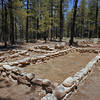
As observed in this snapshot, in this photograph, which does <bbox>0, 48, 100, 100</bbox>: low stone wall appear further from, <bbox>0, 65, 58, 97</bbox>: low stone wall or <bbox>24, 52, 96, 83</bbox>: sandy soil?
<bbox>24, 52, 96, 83</bbox>: sandy soil

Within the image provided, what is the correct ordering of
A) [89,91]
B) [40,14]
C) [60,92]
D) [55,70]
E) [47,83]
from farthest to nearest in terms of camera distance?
[40,14], [55,70], [89,91], [47,83], [60,92]

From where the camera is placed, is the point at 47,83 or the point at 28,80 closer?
the point at 47,83

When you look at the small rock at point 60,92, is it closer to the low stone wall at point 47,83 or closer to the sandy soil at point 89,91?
the low stone wall at point 47,83

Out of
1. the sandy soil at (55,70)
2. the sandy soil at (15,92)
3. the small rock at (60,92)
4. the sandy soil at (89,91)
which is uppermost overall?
the small rock at (60,92)

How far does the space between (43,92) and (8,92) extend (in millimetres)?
909

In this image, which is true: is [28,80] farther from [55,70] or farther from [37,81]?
[55,70]

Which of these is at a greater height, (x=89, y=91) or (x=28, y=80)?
(x=28, y=80)

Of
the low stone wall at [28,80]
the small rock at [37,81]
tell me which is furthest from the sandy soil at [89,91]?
the small rock at [37,81]

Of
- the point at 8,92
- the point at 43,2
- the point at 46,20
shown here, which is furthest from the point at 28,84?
the point at 43,2

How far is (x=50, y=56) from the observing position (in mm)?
6465

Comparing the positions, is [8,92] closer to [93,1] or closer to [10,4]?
[10,4]

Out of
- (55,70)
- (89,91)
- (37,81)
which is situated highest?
(37,81)

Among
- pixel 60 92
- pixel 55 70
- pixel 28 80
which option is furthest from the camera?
pixel 55 70

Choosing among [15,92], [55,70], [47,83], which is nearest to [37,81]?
[47,83]
